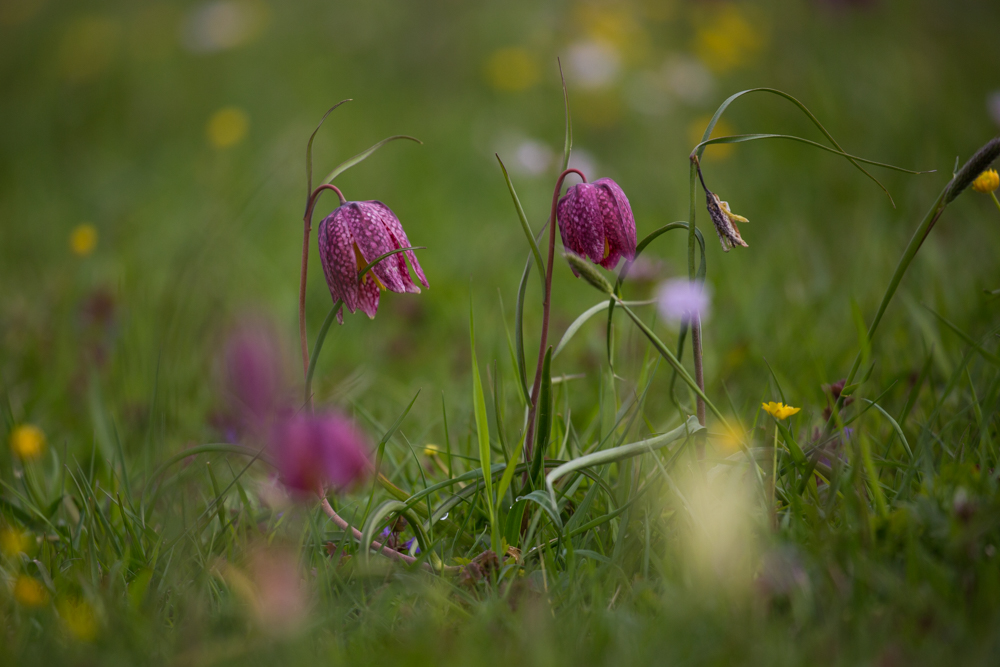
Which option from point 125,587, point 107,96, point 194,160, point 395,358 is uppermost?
point 107,96

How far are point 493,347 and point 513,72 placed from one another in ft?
8.07

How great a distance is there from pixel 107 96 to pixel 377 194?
175 centimetres

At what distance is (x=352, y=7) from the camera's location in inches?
191

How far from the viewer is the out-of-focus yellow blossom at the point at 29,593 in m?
0.86

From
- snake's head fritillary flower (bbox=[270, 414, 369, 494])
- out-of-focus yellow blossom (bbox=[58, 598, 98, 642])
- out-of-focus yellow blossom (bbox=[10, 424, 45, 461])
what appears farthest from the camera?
out-of-focus yellow blossom (bbox=[10, 424, 45, 461])

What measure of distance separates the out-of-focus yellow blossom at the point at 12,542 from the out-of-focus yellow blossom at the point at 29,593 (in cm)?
6

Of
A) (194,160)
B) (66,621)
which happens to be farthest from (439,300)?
(194,160)

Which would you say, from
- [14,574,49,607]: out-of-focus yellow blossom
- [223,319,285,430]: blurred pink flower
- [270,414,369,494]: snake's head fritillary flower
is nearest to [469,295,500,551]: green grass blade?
[270,414,369,494]: snake's head fritillary flower

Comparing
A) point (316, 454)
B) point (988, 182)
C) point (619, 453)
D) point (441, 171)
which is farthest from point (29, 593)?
point (441, 171)

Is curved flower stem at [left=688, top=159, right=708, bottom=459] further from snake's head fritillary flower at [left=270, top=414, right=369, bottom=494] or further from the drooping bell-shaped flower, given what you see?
snake's head fritillary flower at [left=270, top=414, right=369, bottom=494]

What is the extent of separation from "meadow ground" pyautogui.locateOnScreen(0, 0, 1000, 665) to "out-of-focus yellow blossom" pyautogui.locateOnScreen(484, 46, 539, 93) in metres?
0.02

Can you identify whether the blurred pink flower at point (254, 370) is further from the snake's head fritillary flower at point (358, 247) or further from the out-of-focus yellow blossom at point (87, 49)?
the out-of-focus yellow blossom at point (87, 49)

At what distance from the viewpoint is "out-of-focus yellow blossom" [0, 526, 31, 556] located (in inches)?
37.1

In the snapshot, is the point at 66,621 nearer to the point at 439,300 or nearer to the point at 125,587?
the point at 125,587
